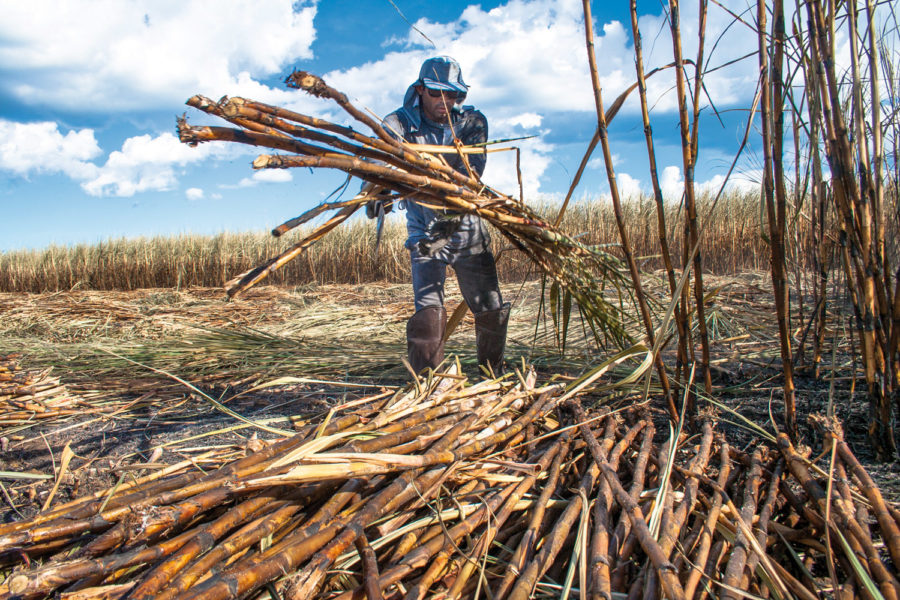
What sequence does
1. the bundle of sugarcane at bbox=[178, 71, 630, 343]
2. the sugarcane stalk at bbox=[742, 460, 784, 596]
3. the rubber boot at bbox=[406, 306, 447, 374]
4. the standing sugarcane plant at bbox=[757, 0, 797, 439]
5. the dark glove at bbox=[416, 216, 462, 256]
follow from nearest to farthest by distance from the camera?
the sugarcane stalk at bbox=[742, 460, 784, 596] < the bundle of sugarcane at bbox=[178, 71, 630, 343] < the standing sugarcane plant at bbox=[757, 0, 797, 439] < the dark glove at bbox=[416, 216, 462, 256] < the rubber boot at bbox=[406, 306, 447, 374]

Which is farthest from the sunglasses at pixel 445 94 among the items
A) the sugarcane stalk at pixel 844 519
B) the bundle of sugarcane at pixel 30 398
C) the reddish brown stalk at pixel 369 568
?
the bundle of sugarcane at pixel 30 398

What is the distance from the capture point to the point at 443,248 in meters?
2.75

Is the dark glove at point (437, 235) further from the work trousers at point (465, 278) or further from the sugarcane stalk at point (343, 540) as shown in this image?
the sugarcane stalk at point (343, 540)

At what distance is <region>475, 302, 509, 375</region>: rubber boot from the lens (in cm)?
Result: 287

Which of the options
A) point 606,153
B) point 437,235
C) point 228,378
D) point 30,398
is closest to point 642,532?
point 606,153

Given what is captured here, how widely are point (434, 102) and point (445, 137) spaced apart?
203 millimetres

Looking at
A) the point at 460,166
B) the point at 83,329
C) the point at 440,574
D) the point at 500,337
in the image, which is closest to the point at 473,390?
the point at 440,574

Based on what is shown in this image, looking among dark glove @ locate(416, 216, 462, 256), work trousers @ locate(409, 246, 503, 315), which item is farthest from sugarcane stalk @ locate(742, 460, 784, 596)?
work trousers @ locate(409, 246, 503, 315)

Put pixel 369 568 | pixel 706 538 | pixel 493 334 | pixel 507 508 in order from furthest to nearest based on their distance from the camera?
pixel 493 334
pixel 507 508
pixel 706 538
pixel 369 568

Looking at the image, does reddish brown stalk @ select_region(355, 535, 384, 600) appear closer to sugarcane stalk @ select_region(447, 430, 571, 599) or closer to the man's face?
sugarcane stalk @ select_region(447, 430, 571, 599)

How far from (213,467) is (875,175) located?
2.05 meters

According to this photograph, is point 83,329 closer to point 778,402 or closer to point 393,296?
point 393,296

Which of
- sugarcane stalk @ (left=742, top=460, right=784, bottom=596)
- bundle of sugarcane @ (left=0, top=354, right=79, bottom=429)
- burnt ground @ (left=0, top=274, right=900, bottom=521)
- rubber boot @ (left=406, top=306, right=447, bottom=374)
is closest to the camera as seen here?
sugarcane stalk @ (left=742, top=460, right=784, bottom=596)

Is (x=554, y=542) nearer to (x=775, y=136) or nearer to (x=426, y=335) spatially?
(x=775, y=136)
